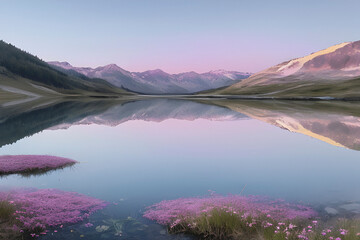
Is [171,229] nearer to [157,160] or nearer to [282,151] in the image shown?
[157,160]

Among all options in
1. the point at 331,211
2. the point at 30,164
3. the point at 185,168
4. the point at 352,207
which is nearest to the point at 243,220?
the point at 331,211

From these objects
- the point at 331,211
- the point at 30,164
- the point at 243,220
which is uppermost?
the point at 243,220

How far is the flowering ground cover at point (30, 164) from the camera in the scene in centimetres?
2068

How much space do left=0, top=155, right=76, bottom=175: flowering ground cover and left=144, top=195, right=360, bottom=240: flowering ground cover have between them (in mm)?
11576

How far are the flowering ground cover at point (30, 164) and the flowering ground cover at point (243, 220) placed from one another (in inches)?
456

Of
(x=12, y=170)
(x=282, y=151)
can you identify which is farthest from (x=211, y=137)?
(x=12, y=170)

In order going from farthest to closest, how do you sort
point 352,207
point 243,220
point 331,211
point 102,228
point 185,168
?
point 185,168, point 352,207, point 331,211, point 102,228, point 243,220

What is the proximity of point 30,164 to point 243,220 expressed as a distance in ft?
56.5

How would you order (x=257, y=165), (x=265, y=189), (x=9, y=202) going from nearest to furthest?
(x=9, y=202) < (x=265, y=189) < (x=257, y=165)

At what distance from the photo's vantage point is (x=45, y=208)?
44.1ft

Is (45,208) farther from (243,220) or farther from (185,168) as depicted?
(185,168)

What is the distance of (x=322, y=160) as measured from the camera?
24281 mm

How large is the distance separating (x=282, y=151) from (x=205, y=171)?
10810 mm

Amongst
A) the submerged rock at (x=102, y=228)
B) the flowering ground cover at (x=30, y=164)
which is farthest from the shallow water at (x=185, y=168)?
the flowering ground cover at (x=30, y=164)
